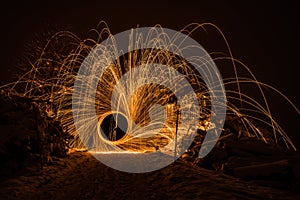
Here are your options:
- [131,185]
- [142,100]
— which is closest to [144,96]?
[142,100]

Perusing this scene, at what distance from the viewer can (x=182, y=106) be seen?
1338 cm

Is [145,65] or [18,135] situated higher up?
[145,65]

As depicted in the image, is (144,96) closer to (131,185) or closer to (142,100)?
(142,100)

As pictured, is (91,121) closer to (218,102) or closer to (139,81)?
(139,81)

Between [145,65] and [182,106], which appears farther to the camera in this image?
[145,65]

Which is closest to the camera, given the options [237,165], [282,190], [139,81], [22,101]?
[282,190]

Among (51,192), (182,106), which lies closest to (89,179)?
(51,192)

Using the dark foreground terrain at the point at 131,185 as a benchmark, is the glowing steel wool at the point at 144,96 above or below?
above

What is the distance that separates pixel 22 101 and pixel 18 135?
1.88 meters

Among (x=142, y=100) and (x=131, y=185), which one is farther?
(x=142, y=100)

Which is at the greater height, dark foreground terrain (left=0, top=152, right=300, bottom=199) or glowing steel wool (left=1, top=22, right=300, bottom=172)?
glowing steel wool (left=1, top=22, right=300, bottom=172)

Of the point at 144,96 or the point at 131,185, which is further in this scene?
the point at 144,96

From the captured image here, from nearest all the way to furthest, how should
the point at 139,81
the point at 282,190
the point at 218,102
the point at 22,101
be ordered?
1. the point at 282,190
2. the point at 22,101
3. the point at 218,102
4. the point at 139,81

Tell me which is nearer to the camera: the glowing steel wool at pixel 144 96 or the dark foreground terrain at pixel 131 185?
the dark foreground terrain at pixel 131 185
